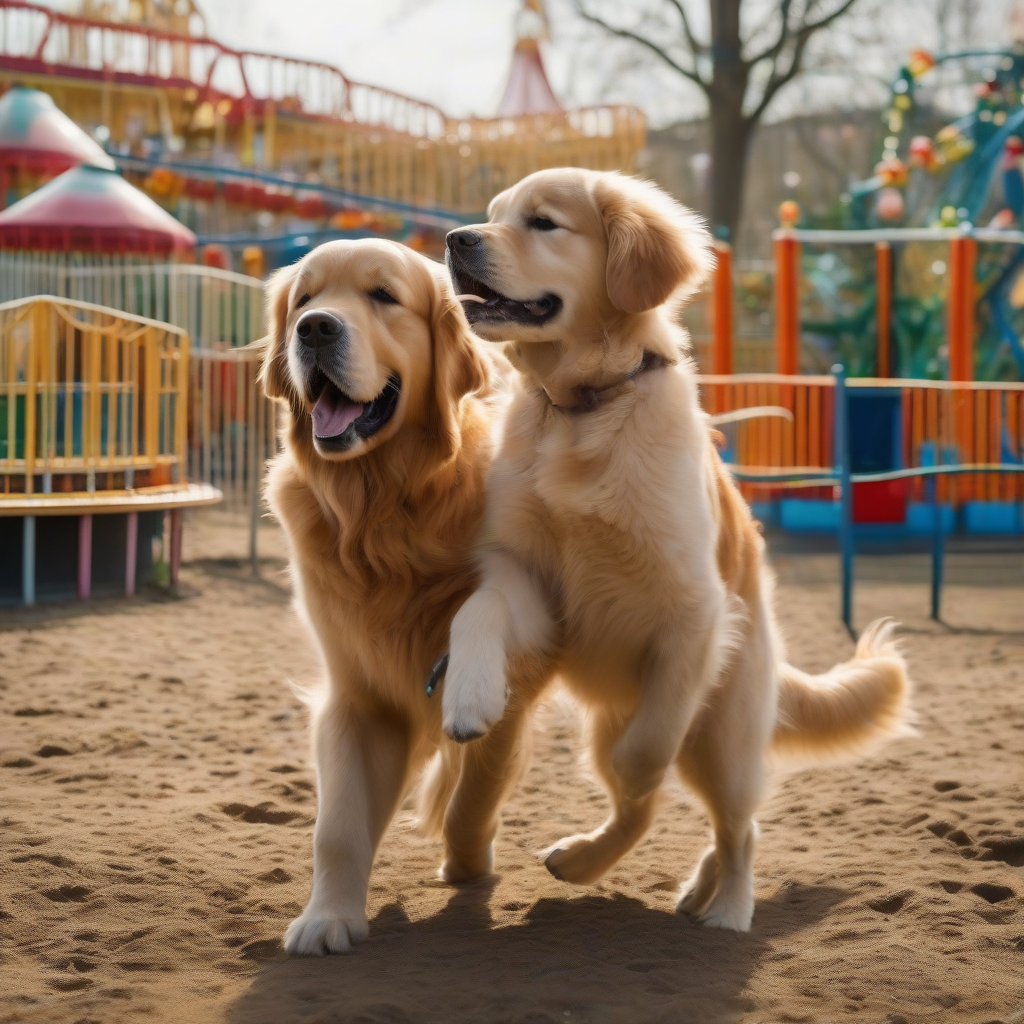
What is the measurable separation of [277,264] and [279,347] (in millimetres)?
14146

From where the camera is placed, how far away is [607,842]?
10.4ft

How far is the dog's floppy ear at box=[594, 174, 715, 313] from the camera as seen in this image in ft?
9.41

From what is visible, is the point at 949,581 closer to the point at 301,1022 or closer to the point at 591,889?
the point at 591,889

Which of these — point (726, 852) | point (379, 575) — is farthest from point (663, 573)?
point (726, 852)

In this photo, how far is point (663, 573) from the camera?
271 centimetres

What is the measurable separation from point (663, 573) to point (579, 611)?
8.8 inches

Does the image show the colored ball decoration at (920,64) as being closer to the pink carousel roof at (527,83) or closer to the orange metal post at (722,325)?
the orange metal post at (722,325)

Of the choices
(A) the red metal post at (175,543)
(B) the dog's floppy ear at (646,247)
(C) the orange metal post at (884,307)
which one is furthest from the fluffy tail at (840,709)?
(C) the orange metal post at (884,307)

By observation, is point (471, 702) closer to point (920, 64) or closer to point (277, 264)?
point (920, 64)

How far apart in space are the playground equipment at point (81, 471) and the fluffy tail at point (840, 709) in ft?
16.4

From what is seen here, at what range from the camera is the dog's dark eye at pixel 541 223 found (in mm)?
2945

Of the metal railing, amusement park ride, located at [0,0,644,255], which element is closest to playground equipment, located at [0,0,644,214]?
amusement park ride, located at [0,0,644,255]

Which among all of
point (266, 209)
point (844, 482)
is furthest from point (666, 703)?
point (266, 209)

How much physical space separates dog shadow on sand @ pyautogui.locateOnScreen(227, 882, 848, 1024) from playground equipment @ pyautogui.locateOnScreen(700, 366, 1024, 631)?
455 centimetres
